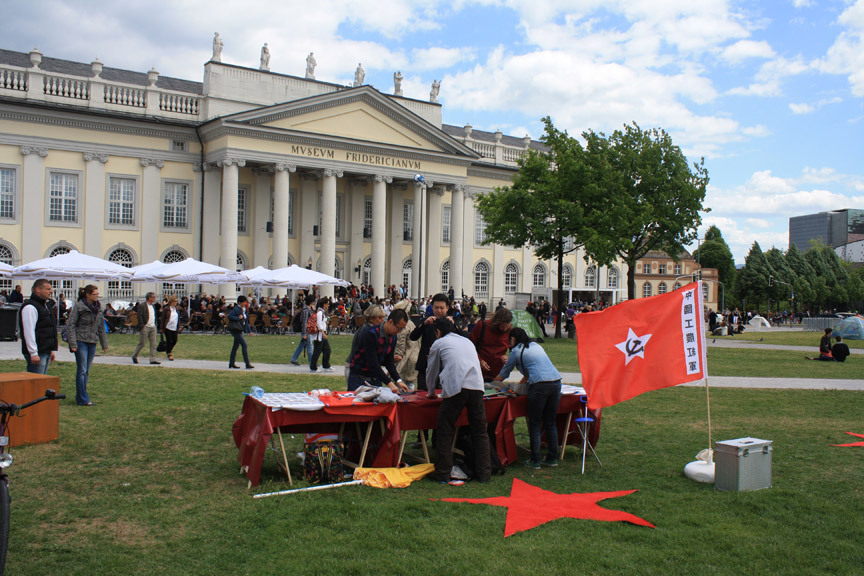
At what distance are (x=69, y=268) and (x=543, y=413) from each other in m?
19.7

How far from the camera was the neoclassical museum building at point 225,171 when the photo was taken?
3641cm

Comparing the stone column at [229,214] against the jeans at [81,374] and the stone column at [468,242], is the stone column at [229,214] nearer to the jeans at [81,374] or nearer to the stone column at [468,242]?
the stone column at [468,242]

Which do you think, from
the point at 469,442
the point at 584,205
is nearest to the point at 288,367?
the point at 469,442

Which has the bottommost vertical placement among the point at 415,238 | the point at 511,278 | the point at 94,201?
the point at 511,278

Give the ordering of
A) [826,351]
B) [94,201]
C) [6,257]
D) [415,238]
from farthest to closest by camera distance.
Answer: [415,238] < [94,201] < [6,257] < [826,351]

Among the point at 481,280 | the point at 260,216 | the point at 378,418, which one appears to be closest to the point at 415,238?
the point at 481,280

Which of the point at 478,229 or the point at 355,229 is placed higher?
the point at 478,229

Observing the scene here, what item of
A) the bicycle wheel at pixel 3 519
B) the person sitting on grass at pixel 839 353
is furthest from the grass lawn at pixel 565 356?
the bicycle wheel at pixel 3 519

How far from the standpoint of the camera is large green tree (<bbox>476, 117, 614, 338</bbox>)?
3288 cm

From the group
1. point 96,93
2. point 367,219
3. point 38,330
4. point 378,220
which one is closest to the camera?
point 38,330

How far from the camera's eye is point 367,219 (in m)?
47.8

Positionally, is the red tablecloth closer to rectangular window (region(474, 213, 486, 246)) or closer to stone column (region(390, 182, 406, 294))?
stone column (region(390, 182, 406, 294))

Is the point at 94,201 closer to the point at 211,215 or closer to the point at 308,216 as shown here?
the point at 211,215

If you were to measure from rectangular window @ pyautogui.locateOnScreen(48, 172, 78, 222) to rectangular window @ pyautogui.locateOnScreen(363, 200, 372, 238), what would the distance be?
1716 cm
